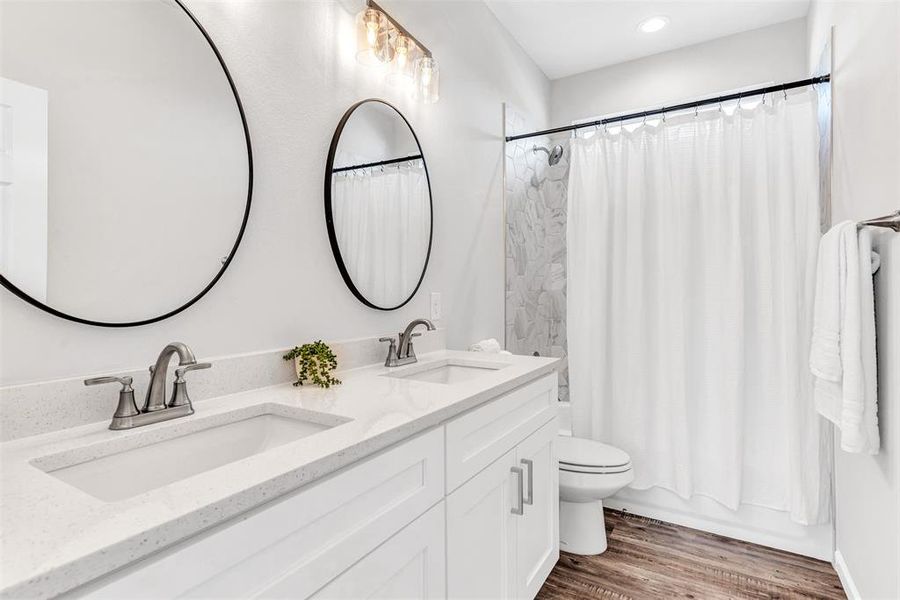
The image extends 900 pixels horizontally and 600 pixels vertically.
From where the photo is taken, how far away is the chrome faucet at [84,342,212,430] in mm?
896

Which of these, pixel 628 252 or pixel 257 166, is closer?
pixel 257 166

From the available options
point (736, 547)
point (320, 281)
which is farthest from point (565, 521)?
point (320, 281)

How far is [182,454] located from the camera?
0.92 meters

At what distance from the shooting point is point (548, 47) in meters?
2.86

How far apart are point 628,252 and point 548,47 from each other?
145cm

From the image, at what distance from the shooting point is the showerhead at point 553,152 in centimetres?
291

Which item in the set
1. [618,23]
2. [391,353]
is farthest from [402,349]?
[618,23]

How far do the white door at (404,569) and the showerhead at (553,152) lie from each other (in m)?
2.42

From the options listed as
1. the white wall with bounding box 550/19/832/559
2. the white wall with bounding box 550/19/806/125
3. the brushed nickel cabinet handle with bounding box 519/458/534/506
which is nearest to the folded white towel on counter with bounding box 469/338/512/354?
the brushed nickel cabinet handle with bounding box 519/458/534/506

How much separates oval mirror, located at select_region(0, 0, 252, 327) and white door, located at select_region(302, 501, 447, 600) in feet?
2.26

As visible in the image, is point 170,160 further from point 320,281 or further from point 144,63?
point 320,281

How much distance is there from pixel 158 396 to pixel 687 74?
3266 mm

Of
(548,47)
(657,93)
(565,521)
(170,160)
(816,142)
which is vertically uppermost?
(548,47)

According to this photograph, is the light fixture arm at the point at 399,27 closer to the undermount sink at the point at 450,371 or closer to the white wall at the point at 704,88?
the undermount sink at the point at 450,371
